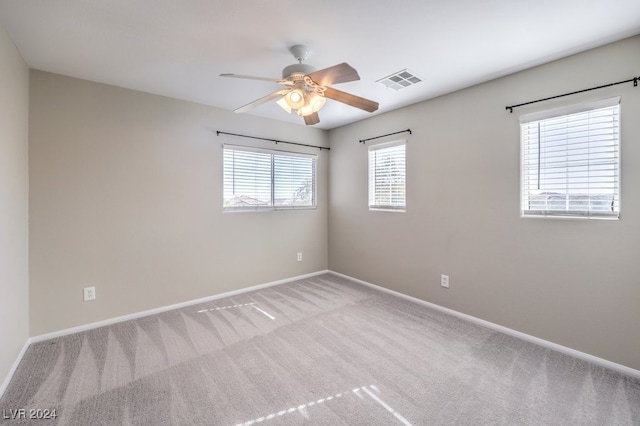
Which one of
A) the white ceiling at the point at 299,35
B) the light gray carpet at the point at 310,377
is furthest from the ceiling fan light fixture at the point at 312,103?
the light gray carpet at the point at 310,377

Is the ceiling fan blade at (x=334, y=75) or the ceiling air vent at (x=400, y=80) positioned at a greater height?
the ceiling air vent at (x=400, y=80)

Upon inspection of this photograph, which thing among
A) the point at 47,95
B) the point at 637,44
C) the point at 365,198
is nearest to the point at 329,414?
the point at 365,198

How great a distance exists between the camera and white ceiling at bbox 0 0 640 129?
1711 mm

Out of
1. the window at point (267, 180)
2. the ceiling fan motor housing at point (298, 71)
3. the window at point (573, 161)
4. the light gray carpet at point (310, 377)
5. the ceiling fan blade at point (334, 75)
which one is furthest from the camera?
the window at point (267, 180)

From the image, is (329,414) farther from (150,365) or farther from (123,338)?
(123,338)

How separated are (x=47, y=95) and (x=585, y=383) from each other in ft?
16.3

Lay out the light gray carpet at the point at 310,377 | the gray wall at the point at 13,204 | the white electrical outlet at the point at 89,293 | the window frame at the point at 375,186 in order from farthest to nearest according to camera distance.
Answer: the window frame at the point at 375,186 < the white electrical outlet at the point at 89,293 < the gray wall at the point at 13,204 < the light gray carpet at the point at 310,377

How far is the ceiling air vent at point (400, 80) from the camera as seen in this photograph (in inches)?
104

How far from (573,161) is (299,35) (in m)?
2.43

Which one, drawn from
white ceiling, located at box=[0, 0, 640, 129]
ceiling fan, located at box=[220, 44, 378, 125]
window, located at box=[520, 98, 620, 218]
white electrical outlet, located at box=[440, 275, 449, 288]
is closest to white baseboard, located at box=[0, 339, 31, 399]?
white ceiling, located at box=[0, 0, 640, 129]

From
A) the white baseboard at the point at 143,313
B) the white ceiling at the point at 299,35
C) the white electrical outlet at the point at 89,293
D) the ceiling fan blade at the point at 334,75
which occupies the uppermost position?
the white ceiling at the point at 299,35

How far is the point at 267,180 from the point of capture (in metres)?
4.04

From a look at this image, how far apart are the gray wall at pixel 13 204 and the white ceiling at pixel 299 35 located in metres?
0.25

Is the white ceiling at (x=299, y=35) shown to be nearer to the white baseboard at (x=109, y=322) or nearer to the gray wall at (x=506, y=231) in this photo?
the gray wall at (x=506, y=231)
